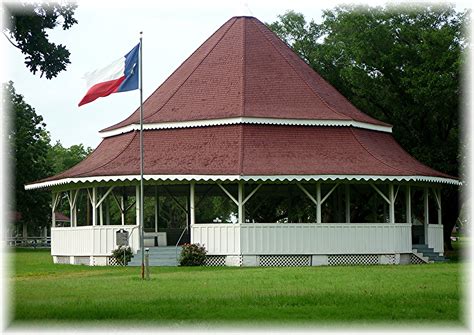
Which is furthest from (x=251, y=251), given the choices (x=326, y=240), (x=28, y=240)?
(x=28, y=240)

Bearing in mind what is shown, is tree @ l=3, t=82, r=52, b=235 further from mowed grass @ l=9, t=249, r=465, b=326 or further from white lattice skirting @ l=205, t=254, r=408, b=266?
mowed grass @ l=9, t=249, r=465, b=326

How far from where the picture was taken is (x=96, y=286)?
2698 centimetres

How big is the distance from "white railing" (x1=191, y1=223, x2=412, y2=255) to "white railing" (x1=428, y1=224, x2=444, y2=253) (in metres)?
3.08

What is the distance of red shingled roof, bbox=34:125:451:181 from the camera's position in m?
38.9

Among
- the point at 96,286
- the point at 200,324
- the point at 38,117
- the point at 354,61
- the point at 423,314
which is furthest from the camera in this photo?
the point at 38,117

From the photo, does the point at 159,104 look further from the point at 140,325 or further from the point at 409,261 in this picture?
the point at 140,325

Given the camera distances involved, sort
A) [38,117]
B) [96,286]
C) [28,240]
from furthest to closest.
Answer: [28,240] < [38,117] < [96,286]

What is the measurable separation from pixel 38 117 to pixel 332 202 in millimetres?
29886

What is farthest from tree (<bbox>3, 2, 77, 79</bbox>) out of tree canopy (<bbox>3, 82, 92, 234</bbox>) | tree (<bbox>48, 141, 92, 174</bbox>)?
tree (<bbox>48, 141, 92, 174</bbox>)

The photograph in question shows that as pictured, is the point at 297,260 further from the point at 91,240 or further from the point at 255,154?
the point at 91,240

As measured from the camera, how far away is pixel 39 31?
960 inches

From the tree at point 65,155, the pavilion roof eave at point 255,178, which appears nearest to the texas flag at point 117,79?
the pavilion roof eave at point 255,178

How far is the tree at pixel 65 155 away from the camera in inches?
4626

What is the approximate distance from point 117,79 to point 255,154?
9612 millimetres
